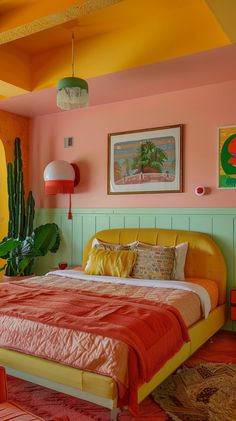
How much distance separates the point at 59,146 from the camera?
4.62 metres

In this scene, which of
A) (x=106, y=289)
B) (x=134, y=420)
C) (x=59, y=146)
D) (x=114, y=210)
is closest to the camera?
(x=134, y=420)

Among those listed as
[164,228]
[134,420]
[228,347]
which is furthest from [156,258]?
[134,420]

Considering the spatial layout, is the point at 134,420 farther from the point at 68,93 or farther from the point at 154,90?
the point at 154,90

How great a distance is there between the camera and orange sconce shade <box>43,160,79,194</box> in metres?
4.18

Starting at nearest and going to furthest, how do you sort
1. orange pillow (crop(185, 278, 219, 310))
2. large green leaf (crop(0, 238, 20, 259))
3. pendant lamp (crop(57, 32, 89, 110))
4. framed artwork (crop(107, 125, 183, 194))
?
pendant lamp (crop(57, 32, 89, 110))
orange pillow (crop(185, 278, 219, 310))
framed artwork (crop(107, 125, 183, 194))
large green leaf (crop(0, 238, 20, 259))

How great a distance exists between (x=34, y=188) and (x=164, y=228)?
2.02 meters

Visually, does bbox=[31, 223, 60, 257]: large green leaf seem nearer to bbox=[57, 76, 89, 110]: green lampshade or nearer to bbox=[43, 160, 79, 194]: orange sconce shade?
bbox=[43, 160, 79, 194]: orange sconce shade

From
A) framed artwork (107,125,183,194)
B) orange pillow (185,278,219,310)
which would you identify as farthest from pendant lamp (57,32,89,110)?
orange pillow (185,278,219,310)

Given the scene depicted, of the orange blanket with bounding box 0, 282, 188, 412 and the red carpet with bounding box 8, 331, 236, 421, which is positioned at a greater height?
the orange blanket with bounding box 0, 282, 188, 412

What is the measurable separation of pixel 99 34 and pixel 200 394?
3095 mm

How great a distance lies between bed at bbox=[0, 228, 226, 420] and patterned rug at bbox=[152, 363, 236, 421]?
151 mm

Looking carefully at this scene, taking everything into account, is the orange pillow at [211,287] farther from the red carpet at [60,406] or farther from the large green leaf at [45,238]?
the large green leaf at [45,238]

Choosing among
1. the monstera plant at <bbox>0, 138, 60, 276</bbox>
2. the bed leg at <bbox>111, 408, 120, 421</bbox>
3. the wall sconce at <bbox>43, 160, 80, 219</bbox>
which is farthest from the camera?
the monstera plant at <bbox>0, 138, 60, 276</bbox>

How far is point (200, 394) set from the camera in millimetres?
2303
